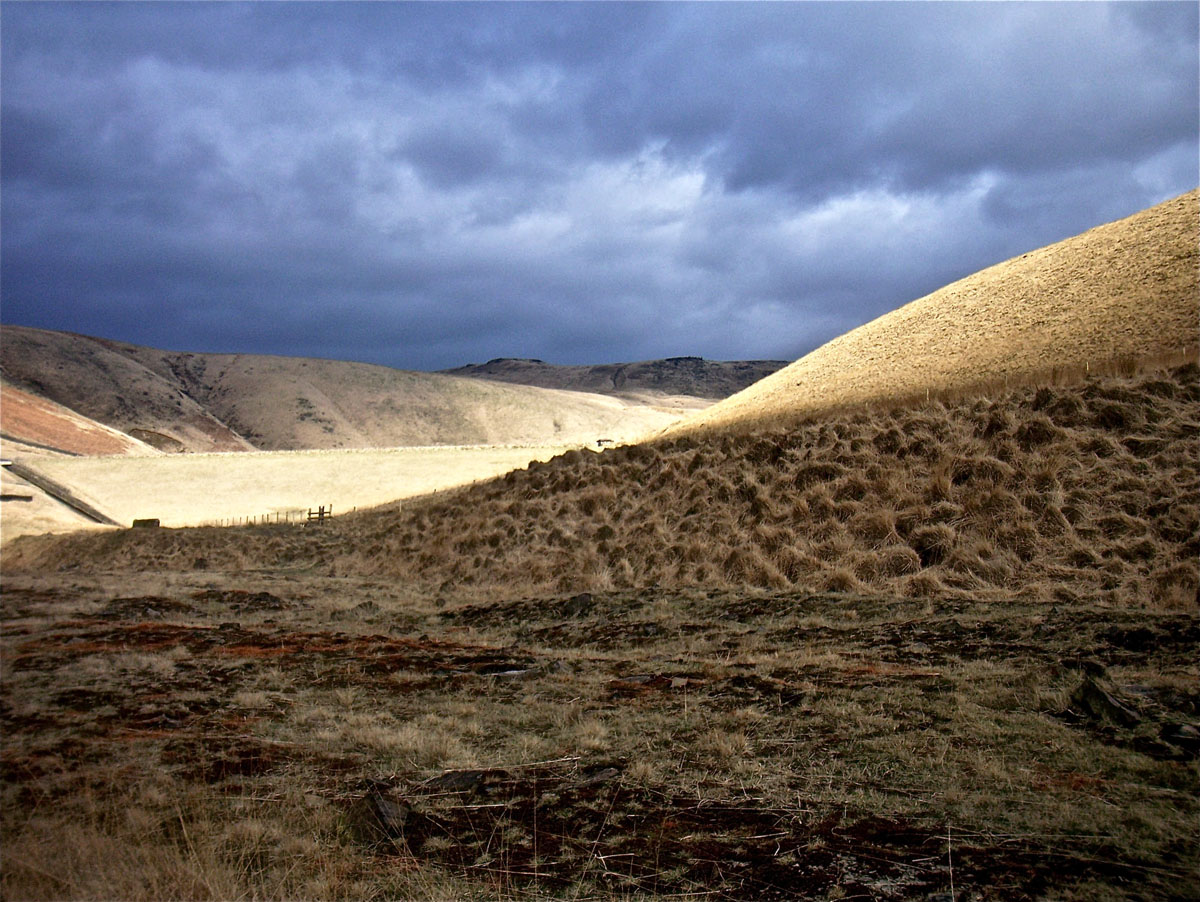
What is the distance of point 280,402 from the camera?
130 meters

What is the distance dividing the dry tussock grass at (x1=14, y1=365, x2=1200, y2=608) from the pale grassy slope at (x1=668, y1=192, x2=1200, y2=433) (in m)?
3.36

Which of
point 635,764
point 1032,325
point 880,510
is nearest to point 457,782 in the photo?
point 635,764

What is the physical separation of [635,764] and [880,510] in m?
9.87

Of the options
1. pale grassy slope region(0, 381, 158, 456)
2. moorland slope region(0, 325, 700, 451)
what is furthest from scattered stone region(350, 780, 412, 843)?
moorland slope region(0, 325, 700, 451)

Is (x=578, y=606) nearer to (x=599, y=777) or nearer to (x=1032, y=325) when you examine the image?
(x=599, y=777)

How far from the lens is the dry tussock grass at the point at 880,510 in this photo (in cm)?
1141

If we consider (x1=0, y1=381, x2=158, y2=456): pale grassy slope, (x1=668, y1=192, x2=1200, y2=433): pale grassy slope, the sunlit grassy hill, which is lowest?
the sunlit grassy hill

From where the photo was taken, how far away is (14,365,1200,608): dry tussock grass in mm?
11406

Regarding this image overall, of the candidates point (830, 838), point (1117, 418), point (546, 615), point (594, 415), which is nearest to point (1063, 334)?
point (1117, 418)

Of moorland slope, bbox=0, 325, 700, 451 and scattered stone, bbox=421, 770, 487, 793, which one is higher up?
moorland slope, bbox=0, 325, 700, 451

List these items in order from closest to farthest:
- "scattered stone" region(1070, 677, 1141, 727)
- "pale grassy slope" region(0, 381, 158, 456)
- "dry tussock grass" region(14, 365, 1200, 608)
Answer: "scattered stone" region(1070, 677, 1141, 727) < "dry tussock grass" region(14, 365, 1200, 608) < "pale grassy slope" region(0, 381, 158, 456)

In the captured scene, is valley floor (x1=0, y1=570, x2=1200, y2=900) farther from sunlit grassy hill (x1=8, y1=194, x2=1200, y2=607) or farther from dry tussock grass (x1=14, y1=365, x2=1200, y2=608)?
sunlit grassy hill (x1=8, y1=194, x2=1200, y2=607)

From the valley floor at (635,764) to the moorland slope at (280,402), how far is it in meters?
95.5

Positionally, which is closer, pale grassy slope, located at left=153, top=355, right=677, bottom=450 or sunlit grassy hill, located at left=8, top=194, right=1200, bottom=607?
sunlit grassy hill, located at left=8, top=194, right=1200, bottom=607
